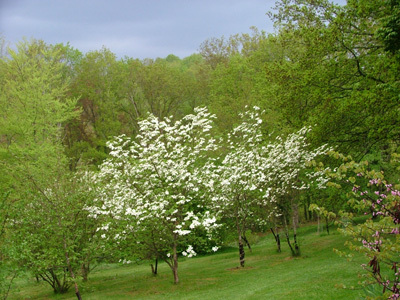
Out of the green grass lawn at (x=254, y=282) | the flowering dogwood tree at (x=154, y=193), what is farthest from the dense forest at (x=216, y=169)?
the green grass lawn at (x=254, y=282)

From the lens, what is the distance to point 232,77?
37.1 meters

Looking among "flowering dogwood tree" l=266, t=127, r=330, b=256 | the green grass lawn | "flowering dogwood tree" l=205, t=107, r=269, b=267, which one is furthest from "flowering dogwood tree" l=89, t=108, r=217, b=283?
"flowering dogwood tree" l=266, t=127, r=330, b=256

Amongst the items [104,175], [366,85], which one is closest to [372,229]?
[366,85]

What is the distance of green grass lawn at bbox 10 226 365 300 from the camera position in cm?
1199

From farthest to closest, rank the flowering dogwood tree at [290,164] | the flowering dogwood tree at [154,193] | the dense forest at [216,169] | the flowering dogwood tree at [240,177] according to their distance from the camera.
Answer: the flowering dogwood tree at [290,164] → the flowering dogwood tree at [240,177] → the flowering dogwood tree at [154,193] → the dense forest at [216,169]

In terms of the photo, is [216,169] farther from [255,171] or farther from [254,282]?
[254,282]

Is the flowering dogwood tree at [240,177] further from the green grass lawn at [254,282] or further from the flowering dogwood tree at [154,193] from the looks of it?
the green grass lawn at [254,282]

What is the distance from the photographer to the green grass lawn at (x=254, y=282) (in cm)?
1199

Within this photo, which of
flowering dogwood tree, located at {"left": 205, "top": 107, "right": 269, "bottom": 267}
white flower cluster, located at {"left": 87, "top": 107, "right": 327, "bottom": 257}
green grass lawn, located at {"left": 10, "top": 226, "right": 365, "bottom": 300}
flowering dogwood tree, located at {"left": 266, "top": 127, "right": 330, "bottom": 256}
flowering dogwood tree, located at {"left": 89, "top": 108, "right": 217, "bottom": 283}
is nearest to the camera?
green grass lawn, located at {"left": 10, "top": 226, "right": 365, "bottom": 300}

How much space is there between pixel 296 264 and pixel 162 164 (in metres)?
7.35

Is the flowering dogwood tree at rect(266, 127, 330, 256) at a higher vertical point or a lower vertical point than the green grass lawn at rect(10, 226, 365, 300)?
higher

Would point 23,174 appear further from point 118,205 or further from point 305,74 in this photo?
point 305,74

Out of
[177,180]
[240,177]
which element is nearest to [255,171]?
[240,177]

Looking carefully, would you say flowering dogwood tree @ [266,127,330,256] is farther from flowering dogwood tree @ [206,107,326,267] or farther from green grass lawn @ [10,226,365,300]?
green grass lawn @ [10,226,365,300]
